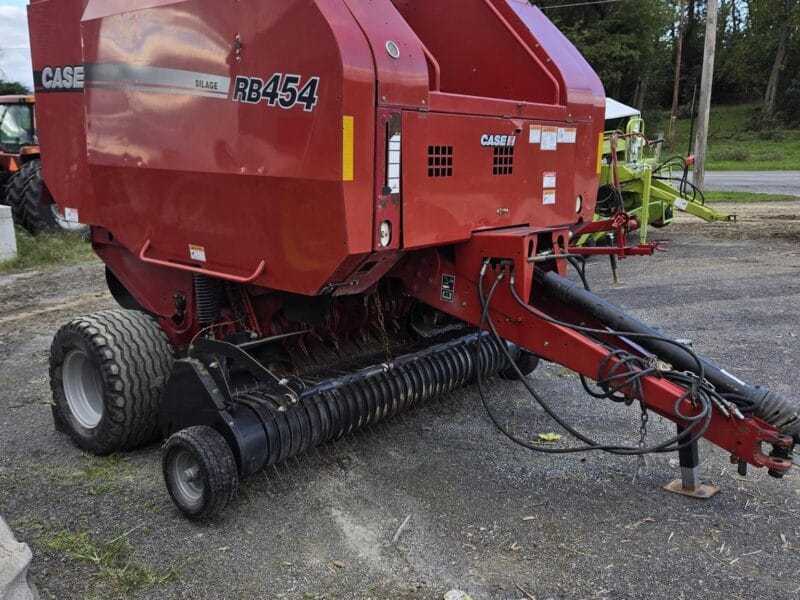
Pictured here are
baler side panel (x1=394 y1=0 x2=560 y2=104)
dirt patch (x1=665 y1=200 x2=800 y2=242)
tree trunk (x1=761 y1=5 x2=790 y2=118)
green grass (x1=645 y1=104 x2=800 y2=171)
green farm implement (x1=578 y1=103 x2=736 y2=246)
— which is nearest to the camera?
baler side panel (x1=394 y1=0 x2=560 y2=104)

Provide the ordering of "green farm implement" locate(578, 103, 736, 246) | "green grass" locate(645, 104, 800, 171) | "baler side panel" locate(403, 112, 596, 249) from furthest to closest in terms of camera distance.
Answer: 1. "green grass" locate(645, 104, 800, 171)
2. "green farm implement" locate(578, 103, 736, 246)
3. "baler side panel" locate(403, 112, 596, 249)

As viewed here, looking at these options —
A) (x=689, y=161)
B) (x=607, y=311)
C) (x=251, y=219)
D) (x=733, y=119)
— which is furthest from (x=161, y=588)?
(x=733, y=119)

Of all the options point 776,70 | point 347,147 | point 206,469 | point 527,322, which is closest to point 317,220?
point 347,147

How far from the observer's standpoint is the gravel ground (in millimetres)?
2658

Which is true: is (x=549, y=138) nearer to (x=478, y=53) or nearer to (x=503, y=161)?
(x=503, y=161)

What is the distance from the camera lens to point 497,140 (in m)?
3.23

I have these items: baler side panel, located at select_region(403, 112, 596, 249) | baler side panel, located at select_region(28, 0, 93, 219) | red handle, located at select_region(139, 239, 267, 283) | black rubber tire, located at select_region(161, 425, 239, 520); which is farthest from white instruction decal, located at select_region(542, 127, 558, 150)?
baler side panel, located at select_region(28, 0, 93, 219)

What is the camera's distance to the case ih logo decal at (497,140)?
3154 mm

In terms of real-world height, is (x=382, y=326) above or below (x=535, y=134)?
below

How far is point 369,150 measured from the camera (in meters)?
2.64

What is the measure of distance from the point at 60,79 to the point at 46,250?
6848mm

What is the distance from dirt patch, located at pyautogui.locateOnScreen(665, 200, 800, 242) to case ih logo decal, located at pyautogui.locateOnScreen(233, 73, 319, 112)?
941cm

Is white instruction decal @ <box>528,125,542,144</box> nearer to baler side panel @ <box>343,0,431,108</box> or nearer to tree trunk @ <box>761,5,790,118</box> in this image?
baler side panel @ <box>343,0,431,108</box>

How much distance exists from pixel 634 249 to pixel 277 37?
88.9 inches
